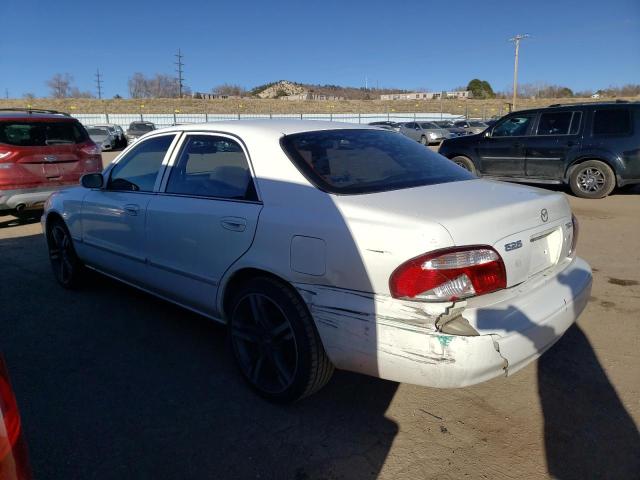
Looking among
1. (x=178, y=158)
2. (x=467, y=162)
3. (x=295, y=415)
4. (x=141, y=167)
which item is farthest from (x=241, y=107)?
(x=295, y=415)

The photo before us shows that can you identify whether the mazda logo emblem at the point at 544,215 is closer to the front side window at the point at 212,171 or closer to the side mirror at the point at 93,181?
the front side window at the point at 212,171

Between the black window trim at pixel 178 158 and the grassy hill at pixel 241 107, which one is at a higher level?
the grassy hill at pixel 241 107

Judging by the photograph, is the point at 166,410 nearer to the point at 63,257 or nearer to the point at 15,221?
the point at 63,257

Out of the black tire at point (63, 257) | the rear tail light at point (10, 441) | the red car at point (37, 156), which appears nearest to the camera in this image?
the rear tail light at point (10, 441)

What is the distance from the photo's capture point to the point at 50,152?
306 inches

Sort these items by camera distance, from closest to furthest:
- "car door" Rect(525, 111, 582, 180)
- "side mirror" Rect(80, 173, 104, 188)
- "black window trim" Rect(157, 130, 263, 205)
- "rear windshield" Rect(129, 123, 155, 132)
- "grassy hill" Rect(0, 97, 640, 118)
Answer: "black window trim" Rect(157, 130, 263, 205) → "side mirror" Rect(80, 173, 104, 188) → "car door" Rect(525, 111, 582, 180) → "rear windshield" Rect(129, 123, 155, 132) → "grassy hill" Rect(0, 97, 640, 118)

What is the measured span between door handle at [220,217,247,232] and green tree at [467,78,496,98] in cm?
8762

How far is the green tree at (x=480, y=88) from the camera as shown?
84075 mm

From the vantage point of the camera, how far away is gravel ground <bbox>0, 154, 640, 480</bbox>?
238 cm

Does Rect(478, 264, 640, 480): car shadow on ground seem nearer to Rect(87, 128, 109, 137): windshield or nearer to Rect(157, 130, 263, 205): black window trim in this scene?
Rect(157, 130, 263, 205): black window trim

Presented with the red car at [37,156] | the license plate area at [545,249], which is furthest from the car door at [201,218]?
the red car at [37,156]

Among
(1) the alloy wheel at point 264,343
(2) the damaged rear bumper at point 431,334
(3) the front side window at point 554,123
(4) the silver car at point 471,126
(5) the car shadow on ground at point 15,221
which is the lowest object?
(5) the car shadow on ground at point 15,221

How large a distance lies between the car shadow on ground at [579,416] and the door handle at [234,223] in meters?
1.37

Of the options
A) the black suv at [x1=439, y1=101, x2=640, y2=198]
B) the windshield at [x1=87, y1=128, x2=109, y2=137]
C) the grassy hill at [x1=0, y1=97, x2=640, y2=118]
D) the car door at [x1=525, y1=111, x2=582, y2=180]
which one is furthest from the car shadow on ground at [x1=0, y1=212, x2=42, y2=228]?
the grassy hill at [x1=0, y1=97, x2=640, y2=118]
